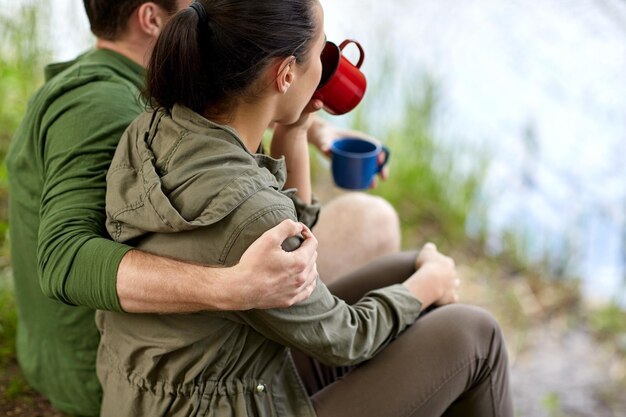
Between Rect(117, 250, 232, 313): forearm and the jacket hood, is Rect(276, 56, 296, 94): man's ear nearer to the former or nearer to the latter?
the jacket hood

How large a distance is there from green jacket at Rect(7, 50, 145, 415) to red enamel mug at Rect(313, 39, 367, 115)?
1.37ft

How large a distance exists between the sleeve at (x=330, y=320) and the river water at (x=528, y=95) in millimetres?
1695

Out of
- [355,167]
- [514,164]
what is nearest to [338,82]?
[355,167]

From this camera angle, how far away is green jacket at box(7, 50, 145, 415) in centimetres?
150

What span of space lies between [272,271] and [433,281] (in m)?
0.58

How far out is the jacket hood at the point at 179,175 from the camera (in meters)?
1.39

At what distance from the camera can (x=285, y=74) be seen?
1.51 meters

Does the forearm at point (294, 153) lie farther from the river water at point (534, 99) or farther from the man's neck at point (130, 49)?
the river water at point (534, 99)

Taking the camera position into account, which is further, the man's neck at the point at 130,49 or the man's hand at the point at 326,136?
the man's hand at the point at 326,136

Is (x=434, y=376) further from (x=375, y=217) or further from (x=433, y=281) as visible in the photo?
(x=375, y=217)

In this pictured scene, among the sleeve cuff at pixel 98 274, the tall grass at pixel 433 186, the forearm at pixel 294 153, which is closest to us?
the sleeve cuff at pixel 98 274

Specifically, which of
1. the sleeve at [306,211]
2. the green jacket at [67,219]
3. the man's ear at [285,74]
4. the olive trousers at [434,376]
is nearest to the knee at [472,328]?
the olive trousers at [434,376]

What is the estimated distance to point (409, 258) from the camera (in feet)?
6.57

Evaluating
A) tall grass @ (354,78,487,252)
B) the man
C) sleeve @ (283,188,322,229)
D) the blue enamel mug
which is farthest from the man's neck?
tall grass @ (354,78,487,252)
